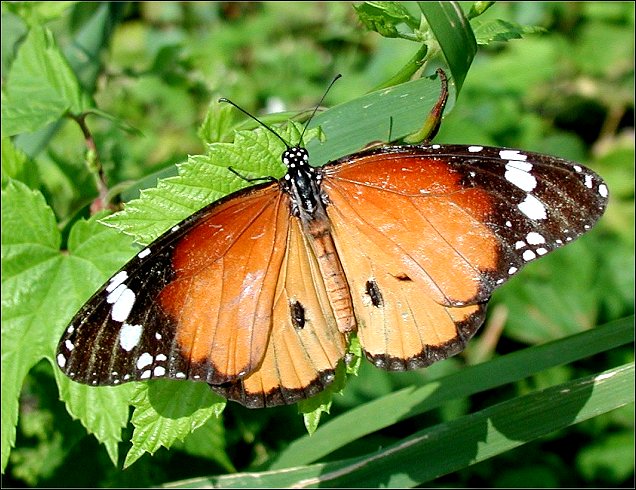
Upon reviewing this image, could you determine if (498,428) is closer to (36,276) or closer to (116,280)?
(116,280)

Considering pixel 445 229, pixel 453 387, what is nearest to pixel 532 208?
pixel 445 229

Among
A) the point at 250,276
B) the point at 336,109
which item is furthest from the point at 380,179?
the point at 250,276

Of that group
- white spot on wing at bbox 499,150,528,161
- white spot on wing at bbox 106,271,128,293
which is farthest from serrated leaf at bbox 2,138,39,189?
white spot on wing at bbox 499,150,528,161

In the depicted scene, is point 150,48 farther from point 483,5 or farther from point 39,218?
point 483,5

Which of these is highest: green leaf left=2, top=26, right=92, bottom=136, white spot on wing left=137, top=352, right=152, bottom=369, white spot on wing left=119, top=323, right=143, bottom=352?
green leaf left=2, top=26, right=92, bottom=136

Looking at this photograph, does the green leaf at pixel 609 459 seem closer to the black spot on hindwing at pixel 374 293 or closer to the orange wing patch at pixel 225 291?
the black spot on hindwing at pixel 374 293

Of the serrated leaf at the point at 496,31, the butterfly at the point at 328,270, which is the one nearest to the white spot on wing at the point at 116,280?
the butterfly at the point at 328,270

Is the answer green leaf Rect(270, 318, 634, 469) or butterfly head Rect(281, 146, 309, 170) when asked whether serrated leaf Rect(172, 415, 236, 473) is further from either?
butterfly head Rect(281, 146, 309, 170)
